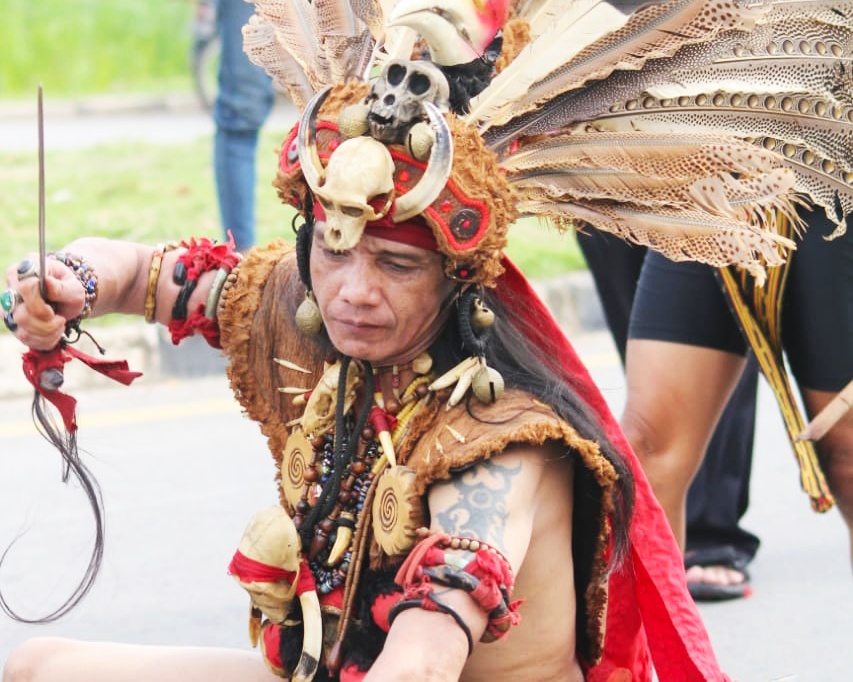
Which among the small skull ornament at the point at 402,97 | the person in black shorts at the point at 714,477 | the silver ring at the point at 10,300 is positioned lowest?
the person in black shorts at the point at 714,477

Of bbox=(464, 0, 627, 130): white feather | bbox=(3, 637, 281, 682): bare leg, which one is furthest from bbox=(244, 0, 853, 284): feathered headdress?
bbox=(3, 637, 281, 682): bare leg

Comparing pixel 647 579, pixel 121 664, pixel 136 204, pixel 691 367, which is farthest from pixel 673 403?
pixel 136 204

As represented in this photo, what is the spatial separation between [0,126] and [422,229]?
9794mm

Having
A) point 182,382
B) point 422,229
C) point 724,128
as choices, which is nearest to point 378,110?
point 422,229

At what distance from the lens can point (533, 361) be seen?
2.65 m

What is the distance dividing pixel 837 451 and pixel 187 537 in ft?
7.28

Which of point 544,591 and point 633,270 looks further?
point 633,270

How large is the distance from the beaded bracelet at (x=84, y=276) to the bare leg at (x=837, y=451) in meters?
1.68

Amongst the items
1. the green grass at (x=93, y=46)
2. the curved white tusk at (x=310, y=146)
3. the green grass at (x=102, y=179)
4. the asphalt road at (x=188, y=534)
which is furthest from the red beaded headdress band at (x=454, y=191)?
the green grass at (x=93, y=46)

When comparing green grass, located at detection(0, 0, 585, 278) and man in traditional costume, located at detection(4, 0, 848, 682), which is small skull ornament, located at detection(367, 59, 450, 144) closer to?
man in traditional costume, located at detection(4, 0, 848, 682)

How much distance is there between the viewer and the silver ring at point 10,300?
8.52 ft

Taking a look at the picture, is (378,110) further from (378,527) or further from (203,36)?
(203,36)

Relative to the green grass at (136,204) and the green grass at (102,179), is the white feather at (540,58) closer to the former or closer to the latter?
the green grass at (102,179)

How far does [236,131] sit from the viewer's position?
6.79 metres
